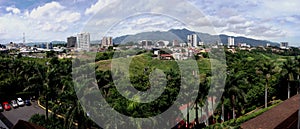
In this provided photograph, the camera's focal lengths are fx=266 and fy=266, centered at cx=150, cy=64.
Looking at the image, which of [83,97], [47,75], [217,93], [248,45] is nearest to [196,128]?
[217,93]

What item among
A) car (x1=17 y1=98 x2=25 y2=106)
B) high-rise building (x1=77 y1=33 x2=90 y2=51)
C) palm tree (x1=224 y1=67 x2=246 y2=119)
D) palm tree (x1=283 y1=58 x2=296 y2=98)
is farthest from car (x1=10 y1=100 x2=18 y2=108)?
palm tree (x1=283 y1=58 x2=296 y2=98)

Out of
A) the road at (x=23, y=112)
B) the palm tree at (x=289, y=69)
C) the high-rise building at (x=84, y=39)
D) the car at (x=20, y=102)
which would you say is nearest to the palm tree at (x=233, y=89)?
the palm tree at (x=289, y=69)

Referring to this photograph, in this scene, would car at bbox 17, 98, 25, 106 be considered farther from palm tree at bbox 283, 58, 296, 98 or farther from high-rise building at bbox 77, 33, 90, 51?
palm tree at bbox 283, 58, 296, 98

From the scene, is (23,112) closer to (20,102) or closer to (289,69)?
(20,102)

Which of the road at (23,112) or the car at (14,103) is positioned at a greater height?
the car at (14,103)

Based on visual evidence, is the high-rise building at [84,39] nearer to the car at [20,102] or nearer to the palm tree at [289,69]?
the car at [20,102]

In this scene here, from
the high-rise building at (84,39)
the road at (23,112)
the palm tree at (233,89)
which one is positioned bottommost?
the road at (23,112)

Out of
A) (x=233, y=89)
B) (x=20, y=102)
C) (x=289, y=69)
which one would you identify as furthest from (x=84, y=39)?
(x=289, y=69)

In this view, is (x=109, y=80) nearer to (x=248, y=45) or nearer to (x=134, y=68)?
(x=134, y=68)

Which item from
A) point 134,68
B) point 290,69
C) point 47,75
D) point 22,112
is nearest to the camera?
point 47,75
